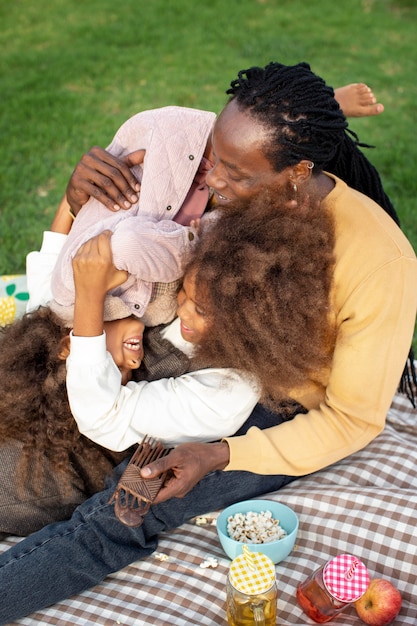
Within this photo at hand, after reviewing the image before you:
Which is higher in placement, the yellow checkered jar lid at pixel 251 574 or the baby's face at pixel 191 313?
the baby's face at pixel 191 313

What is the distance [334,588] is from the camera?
7.52 feet

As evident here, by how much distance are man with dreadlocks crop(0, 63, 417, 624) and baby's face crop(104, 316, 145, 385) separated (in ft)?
1.18

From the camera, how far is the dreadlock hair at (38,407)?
2658 mm

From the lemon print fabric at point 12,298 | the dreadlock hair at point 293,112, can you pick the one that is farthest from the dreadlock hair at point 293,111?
the lemon print fabric at point 12,298

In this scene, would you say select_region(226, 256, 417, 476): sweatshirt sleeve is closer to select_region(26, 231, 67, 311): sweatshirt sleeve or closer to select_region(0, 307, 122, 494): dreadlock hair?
select_region(0, 307, 122, 494): dreadlock hair

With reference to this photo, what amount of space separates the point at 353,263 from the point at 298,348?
325 millimetres

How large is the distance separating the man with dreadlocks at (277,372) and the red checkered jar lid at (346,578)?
0.40 meters

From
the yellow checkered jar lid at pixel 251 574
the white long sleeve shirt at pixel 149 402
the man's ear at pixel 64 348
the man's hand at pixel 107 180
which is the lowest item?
the yellow checkered jar lid at pixel 251 574

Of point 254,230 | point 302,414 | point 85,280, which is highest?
point 254,230

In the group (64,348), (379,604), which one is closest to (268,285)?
(64,348)

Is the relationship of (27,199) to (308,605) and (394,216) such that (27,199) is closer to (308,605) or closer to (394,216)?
(394,216)

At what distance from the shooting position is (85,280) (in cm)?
246

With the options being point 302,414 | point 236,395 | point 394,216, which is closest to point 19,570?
point 236,395

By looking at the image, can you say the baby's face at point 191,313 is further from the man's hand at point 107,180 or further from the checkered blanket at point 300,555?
the checkered blanket at point 300,555
